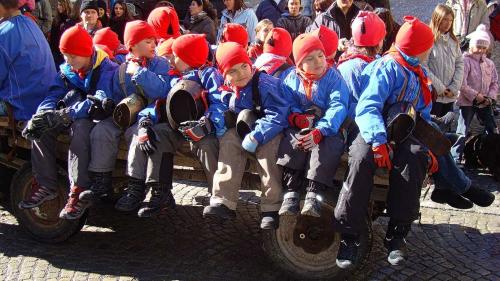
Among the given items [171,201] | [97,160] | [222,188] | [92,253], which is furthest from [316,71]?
[92,253]

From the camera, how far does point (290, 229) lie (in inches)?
169

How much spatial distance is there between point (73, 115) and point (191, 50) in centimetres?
104

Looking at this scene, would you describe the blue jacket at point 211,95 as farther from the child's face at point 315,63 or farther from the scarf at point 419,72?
the scarf at point 419,72

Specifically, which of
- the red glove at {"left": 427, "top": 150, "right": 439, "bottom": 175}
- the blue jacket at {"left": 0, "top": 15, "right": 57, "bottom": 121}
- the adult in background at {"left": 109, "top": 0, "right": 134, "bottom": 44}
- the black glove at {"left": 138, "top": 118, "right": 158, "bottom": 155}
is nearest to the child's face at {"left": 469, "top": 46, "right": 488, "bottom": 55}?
the red glove at {"left": 427, "top": 150, "right": 439, "bottom": 175}

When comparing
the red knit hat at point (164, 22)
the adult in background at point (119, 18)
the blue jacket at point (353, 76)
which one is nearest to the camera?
the blue jacket at point (353, 76)

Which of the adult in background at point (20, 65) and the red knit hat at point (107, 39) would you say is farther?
the red knit hat at point (107, 39)

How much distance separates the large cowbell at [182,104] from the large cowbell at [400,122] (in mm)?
1376

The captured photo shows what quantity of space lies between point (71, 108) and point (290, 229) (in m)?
1.93

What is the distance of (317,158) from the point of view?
3859mm

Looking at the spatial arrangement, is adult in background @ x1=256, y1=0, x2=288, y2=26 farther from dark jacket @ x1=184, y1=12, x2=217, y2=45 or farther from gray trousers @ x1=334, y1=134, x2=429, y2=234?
gray trousers @ x1=334, y1=134, x2=429, y2=234

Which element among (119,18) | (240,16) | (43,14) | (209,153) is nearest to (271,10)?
(240,16)

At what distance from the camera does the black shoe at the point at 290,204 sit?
3.91 metres

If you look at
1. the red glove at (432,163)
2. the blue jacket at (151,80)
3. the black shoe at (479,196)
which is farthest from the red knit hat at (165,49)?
the black shoe at (479,196)

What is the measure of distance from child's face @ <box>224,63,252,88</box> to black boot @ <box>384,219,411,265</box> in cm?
141
